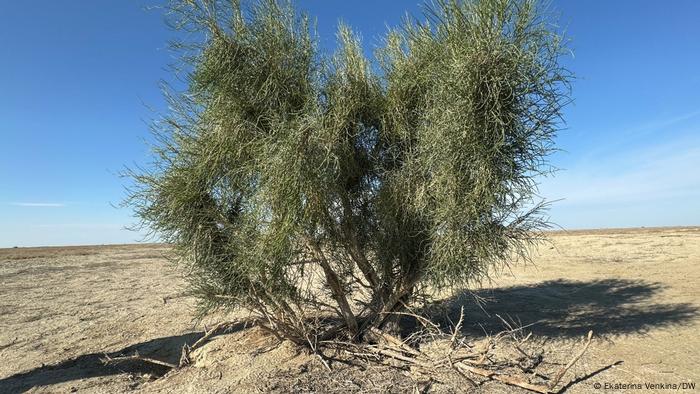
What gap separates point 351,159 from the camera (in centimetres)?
622

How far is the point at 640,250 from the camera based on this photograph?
21625 mm

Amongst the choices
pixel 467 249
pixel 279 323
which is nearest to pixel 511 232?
pixel 467 249

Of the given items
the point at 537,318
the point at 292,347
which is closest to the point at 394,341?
the point at 292,347

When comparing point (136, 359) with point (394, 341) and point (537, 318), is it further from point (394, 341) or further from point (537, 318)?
point (537, 318)

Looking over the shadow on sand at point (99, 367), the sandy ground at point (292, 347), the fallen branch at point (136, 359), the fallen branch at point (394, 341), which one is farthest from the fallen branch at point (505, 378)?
the shadow on sand at point (99, 367)

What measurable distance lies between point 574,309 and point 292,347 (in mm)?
6069

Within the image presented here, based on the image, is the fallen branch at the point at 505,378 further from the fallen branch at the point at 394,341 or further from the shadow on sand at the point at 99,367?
the shadow on sand at the point at 99,367

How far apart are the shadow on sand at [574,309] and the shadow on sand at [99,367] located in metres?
4.72

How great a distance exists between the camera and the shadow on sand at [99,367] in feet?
22.5

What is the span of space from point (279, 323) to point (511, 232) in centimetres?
338

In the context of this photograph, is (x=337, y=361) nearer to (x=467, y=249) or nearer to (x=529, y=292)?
(x=467, y=249)

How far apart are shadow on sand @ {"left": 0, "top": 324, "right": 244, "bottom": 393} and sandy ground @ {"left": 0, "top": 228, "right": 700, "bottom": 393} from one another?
2 centimetres

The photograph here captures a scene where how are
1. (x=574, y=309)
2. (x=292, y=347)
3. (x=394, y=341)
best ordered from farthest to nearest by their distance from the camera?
(x=574, y=309) < (x=292, y=347) < (x=394, y=341)

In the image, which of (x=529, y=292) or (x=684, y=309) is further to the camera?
(x=529, y=292)
